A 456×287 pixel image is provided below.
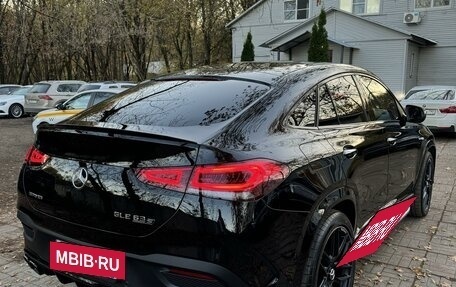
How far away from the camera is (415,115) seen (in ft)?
15.3

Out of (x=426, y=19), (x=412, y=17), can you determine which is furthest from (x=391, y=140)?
(x=426, y=19)

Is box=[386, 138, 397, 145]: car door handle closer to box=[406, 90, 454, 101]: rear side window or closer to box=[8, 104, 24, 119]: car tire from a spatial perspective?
box=[406, 90, 454, 101]: rear side window

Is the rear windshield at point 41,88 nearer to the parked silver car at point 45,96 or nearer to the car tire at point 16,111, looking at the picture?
the parked silver car at point 45,96

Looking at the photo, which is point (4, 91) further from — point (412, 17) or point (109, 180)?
point (109, 180)

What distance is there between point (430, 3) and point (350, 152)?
858 inches

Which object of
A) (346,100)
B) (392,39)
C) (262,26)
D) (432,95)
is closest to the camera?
(346,100)

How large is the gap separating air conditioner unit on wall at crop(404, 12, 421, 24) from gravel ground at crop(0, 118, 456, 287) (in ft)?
57.9

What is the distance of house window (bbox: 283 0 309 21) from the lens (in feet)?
81.5

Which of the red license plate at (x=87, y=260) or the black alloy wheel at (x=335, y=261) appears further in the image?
the black alloy wheel at (x=335, y=261)

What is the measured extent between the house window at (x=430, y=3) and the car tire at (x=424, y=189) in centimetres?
1902

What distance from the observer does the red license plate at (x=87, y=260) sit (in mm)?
2285

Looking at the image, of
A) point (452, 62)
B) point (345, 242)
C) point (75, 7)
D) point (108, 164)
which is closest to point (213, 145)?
point (108, 164)

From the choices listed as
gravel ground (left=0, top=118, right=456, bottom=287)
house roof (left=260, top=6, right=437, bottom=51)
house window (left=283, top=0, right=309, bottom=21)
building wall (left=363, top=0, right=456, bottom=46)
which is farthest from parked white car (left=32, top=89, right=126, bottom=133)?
building wall (left=363, top=0, right=456, bottom=46)

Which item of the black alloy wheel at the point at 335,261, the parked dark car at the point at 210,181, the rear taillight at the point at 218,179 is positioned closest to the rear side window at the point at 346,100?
the parked dark car at the point at 210,181
